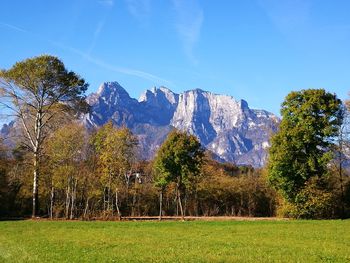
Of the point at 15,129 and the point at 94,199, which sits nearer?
the point at 15,129

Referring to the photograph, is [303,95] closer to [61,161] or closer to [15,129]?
[61,161]

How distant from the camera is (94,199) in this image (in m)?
57.2

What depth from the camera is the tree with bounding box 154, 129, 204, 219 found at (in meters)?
48.2

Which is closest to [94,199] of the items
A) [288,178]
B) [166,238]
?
[288,178]

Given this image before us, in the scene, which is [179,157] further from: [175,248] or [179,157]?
[175,248]

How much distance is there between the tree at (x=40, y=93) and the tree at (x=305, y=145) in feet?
63.0

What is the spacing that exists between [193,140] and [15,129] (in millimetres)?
18274

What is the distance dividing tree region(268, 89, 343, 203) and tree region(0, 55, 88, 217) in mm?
19210

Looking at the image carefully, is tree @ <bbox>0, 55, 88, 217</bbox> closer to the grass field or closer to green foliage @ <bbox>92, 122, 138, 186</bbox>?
green foliage @ <bbox>92, 122, 138, 186</bbox>

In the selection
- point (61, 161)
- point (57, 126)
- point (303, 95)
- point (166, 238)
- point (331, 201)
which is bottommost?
point (166, 238)

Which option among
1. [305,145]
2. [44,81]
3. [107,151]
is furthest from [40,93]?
[305,145]

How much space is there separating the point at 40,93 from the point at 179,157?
1620 cm

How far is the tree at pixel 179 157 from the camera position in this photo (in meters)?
48.2

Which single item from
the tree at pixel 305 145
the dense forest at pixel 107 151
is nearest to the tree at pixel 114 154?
the dense forest at pixel 107 151
